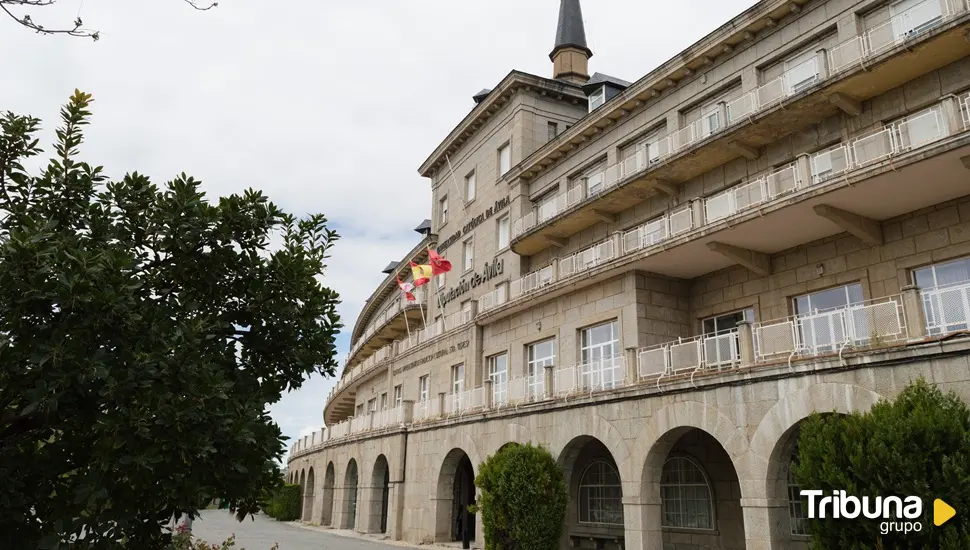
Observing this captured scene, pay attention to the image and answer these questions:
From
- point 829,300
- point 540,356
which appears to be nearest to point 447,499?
point 540,356

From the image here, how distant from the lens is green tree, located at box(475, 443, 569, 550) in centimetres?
1752

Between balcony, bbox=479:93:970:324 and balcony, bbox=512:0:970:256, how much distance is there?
3.47 ft

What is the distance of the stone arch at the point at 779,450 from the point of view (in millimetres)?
12547

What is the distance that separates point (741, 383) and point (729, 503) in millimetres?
5071

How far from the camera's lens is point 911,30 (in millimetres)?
15320

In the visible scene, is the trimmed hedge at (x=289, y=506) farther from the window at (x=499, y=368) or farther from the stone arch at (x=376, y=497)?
the window at (x=499, y=368)

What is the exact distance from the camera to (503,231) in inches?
1133

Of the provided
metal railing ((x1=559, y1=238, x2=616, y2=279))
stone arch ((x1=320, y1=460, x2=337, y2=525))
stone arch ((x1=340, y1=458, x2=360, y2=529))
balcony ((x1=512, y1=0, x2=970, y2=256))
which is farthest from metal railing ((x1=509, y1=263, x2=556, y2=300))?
stone arch ((x1=320, y1=460, x2=337, y2=525))

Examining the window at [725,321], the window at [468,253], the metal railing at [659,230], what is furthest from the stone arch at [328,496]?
the window at [725,321]

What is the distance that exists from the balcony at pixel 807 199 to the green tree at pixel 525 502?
5844mm

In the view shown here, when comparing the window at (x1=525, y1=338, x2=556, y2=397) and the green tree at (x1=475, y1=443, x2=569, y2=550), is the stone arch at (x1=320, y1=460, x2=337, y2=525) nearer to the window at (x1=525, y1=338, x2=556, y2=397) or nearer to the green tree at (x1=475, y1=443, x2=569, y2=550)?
the window at (x1=525, y1=338, x2=556, y2=397)

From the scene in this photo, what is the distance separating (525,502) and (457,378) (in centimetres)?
1124

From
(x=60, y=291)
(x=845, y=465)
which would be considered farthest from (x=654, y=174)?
(x=60, y=291)

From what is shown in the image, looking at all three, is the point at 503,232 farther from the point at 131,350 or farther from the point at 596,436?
the point at 131,350
